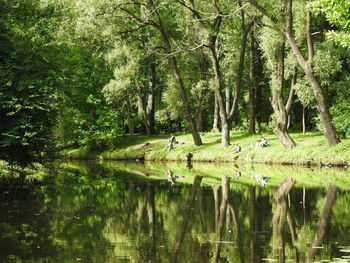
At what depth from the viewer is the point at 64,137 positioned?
47719mm

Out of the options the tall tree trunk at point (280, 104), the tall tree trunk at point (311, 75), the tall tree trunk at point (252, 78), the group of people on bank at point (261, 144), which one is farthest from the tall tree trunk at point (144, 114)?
the tall tree trunk at point (311, 75)

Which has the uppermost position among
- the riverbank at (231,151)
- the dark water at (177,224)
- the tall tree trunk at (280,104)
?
the tall tree trunk at (280,104)

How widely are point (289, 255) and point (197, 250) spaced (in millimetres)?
1635

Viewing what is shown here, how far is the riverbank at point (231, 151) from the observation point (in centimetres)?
3073

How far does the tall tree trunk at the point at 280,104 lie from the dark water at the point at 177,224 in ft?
40.4

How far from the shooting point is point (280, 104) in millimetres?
34438

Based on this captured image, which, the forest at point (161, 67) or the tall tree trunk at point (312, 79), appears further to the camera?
the tall tree trunk at point (312, 79)

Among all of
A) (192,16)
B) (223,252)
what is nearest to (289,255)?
(223,252)

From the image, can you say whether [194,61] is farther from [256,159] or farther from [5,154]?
[5,154]

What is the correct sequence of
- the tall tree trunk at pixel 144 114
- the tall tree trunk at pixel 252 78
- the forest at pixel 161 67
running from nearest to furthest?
1. the forest at pixel 161 67
2. the tall tree trunk at pixel 252 78
3. the tall tree trunk at pixel 144 114

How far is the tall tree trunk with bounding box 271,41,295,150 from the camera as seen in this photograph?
33.6 metres

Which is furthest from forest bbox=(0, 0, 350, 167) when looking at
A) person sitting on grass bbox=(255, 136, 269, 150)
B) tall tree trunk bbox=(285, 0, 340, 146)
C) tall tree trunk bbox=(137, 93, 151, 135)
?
person sitting on grass bbox=(255, 136, 269, 150)

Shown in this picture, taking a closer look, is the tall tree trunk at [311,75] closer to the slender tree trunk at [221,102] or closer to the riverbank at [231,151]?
the riverbank at [231,151]

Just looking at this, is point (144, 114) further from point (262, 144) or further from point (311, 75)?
point (311, 75)
